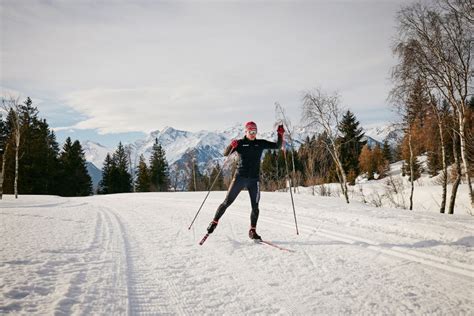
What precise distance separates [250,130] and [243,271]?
10.1ft

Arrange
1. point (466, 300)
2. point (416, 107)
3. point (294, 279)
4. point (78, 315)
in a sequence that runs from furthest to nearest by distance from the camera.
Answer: point (416, 107) → point (294, 279) → point (466, 300) → point (78, 315)

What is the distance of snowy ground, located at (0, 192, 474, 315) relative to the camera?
2.71m

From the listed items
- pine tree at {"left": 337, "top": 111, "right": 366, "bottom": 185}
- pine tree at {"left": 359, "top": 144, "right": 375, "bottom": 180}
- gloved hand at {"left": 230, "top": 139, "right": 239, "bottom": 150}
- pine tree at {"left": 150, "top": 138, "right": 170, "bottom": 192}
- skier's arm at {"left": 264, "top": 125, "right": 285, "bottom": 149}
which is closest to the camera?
gloved hand at {"left": 230, "top": 139, "right": 239, "bottom": 150}

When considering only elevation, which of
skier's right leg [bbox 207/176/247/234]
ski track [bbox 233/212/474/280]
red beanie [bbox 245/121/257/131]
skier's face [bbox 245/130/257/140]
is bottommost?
ski track [bbox 233/212/474/280]

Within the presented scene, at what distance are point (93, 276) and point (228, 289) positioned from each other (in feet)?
6.09

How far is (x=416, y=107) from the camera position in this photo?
49.6 ft

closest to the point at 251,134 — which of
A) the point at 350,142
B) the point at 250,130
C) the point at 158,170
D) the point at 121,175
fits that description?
the point at 250,130

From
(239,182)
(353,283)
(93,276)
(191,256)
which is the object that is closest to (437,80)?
(239,182)

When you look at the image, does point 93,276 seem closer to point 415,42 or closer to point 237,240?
point 237,240

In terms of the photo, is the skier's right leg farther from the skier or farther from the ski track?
the ski track

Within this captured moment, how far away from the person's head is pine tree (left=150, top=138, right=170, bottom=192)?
50.1 m

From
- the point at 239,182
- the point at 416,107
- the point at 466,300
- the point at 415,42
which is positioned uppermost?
the point at 415,42

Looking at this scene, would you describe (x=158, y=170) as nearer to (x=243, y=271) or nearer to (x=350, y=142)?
(x=350, y=142)

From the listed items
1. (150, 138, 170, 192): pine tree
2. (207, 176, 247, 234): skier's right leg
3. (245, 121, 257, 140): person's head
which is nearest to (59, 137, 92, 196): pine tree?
(150, 138, 170, 192): pine tree
